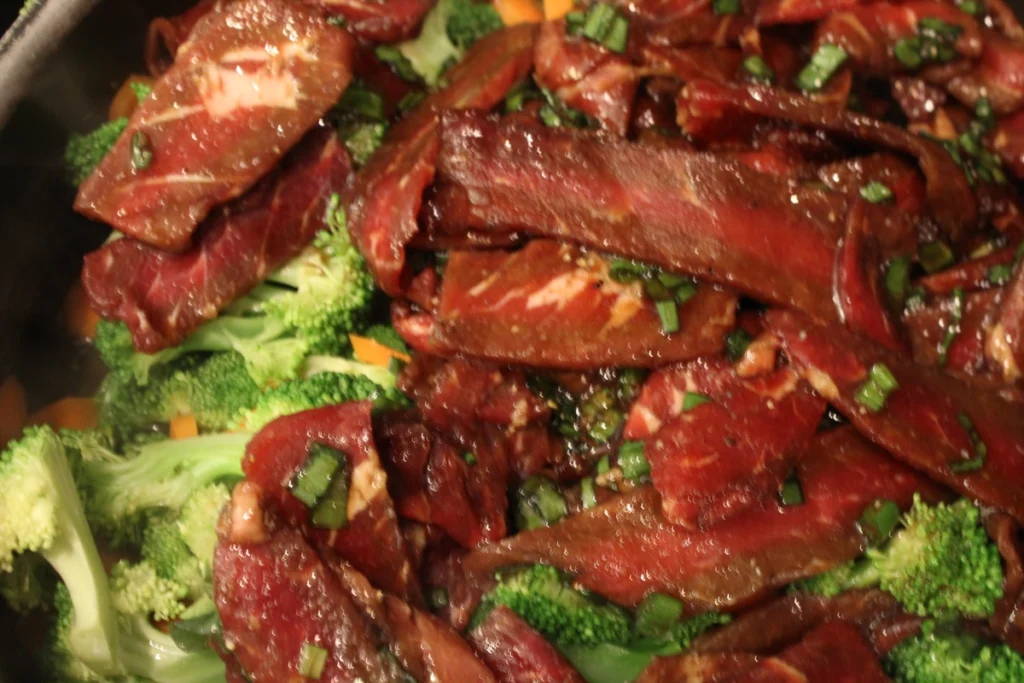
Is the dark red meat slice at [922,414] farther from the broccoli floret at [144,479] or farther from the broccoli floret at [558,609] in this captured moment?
the broccoli floret at [144,479]

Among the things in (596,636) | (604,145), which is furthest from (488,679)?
(604,145)

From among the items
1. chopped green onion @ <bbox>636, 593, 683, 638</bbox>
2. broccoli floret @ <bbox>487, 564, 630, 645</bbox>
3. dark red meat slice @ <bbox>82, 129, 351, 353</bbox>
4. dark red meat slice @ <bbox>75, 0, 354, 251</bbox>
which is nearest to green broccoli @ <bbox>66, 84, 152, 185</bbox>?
dark red meat slice @ <bbox>75, 0, 354, 251</bbox>

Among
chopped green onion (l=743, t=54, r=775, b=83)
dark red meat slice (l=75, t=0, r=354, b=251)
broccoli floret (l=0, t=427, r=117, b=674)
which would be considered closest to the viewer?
broccoli floret (l=0, t=427, r=117, b=674)

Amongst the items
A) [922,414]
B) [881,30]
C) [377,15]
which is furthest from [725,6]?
[922,414]

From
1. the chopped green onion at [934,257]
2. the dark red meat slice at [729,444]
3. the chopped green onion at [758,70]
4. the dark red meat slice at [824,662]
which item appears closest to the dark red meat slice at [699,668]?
the dark red meat slice at [824,662]

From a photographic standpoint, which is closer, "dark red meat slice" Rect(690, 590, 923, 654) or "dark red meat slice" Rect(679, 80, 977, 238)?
"dark red meat slice" Rect(690, 590, 923, 654)

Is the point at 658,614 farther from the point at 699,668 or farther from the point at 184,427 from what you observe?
the point at 184,427

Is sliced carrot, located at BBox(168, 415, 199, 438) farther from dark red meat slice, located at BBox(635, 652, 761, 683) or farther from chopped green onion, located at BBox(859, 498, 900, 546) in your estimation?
chopped green onion, located at BBox(859, 498, 900, 546)

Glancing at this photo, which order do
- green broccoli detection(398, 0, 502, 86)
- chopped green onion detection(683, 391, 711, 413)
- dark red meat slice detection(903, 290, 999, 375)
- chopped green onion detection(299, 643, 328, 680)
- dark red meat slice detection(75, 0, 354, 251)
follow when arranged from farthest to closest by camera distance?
green broccoli detection(398, 0, 502, 86), dark red meat slice detection(75, 0, 354, 251), dark red meat slice detection(903, 290, 999, 375), chopped green onion detection(683, 391, 711, 413), chopped green onion detection(299, 643, 328, 680)
